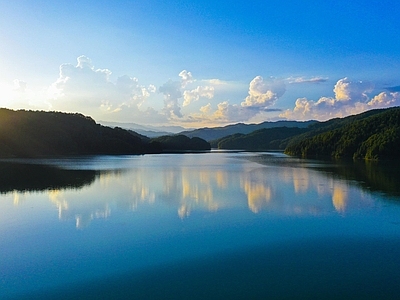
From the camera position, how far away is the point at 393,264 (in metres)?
10.6

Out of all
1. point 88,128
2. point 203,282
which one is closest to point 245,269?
point 203,282

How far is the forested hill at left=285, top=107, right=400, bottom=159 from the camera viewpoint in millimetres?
69938

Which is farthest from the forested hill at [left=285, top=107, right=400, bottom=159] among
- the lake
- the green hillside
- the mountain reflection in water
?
the green hillside

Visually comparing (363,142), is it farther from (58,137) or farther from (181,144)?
(181,144)

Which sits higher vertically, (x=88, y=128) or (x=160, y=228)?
(x=88, y=128)

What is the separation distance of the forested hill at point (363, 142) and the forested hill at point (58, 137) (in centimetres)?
5023

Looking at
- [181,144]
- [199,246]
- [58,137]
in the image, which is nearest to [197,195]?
[199,246]

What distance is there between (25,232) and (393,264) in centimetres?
1255

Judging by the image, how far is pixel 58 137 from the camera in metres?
104

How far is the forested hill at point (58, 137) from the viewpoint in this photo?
88.0m

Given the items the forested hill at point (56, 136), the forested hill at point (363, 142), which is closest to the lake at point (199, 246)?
the forested hill at point (363, 142)

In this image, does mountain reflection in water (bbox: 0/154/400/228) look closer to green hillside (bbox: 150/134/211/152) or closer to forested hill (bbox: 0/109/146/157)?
forested hill (bbox: 0/109/146/157)

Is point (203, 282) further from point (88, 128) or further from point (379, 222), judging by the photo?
point (88, 128)

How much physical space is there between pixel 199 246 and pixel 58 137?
99.1 metres
